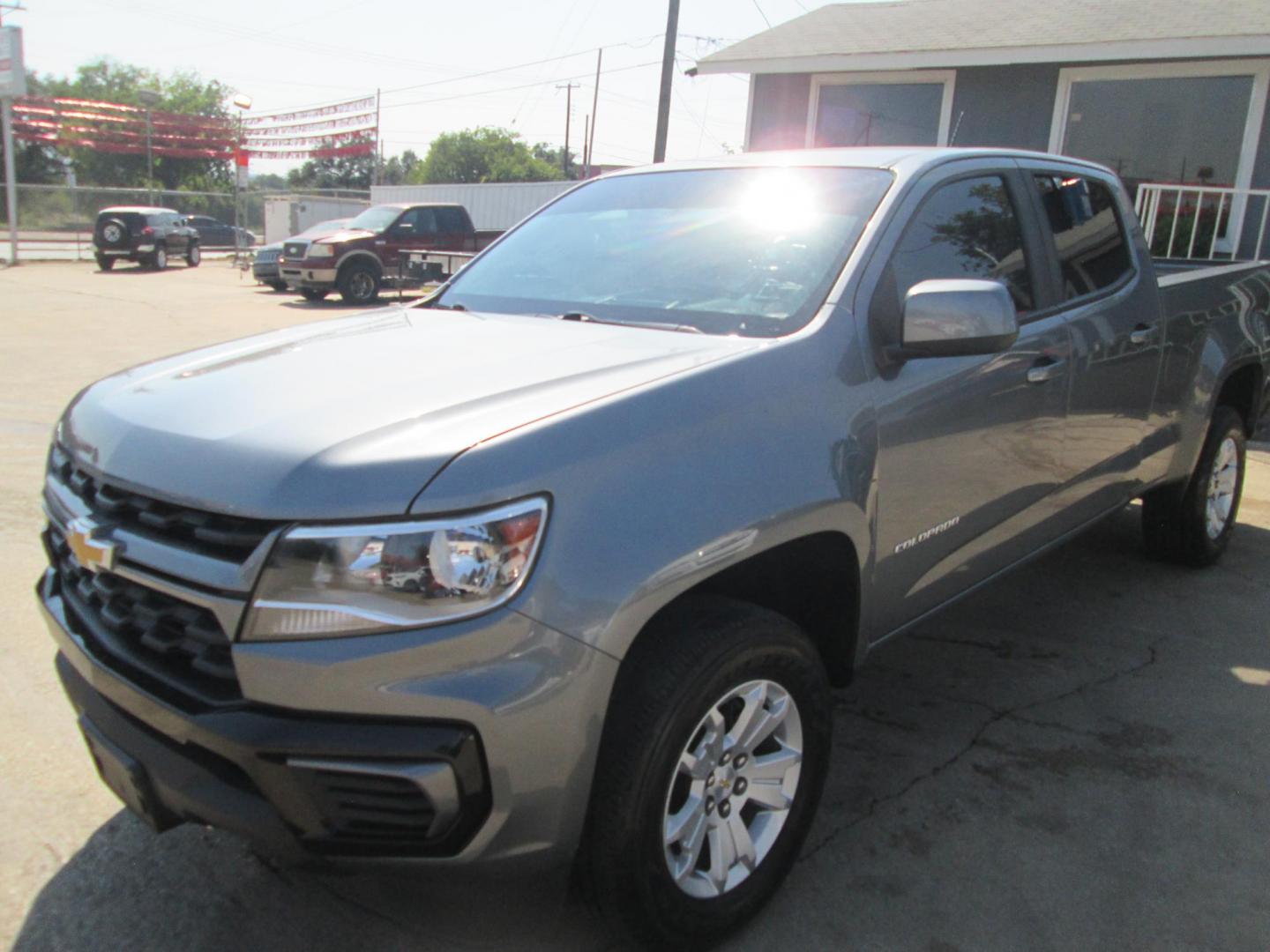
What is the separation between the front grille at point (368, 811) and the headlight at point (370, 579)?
252 millimetres

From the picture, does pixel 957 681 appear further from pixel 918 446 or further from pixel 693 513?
pixel 693 513

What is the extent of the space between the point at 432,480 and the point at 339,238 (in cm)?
1735

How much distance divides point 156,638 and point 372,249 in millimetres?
17373

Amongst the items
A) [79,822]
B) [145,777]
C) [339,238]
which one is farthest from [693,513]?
[339,238]

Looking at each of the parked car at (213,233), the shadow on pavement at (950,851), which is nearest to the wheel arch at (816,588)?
the shadow on pavement at (950,851)

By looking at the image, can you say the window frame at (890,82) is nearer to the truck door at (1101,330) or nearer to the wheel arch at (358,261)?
the wheel arch at (358,261)

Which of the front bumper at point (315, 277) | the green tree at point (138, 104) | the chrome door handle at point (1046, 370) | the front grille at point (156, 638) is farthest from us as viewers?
the green tree at point (138, 104)

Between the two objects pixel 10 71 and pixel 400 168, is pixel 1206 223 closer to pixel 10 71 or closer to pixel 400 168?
pixel 10 71

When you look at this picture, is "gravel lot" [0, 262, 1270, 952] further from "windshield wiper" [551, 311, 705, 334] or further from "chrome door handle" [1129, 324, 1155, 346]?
"windshield wiper" [551, 311, 705, 334]

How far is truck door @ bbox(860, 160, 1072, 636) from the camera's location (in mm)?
2721

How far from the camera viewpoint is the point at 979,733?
11.2 ft

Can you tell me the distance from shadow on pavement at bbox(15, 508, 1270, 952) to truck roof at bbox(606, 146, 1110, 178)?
5.94 ft

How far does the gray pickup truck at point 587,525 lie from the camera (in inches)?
70.4

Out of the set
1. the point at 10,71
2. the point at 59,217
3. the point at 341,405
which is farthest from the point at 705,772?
the point at 59,217
